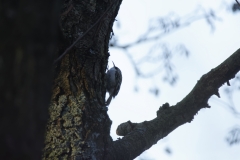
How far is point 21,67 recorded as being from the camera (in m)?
0.96

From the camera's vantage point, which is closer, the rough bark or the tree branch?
the rough bark

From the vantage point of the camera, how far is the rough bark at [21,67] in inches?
37.6

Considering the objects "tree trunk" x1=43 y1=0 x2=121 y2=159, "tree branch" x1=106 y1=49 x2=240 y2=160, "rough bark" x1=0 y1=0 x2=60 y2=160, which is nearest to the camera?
"rough bark" x1=0 y1=0 x2=60 y2=160

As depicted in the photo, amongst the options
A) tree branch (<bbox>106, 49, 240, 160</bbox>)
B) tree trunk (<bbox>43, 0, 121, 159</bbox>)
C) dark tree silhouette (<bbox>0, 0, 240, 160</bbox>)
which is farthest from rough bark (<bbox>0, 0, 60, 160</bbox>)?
tree branch (<bbox>106, 49, 240, 160</bbox>)

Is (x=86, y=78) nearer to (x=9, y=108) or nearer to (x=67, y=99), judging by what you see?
(x=67, y=99)

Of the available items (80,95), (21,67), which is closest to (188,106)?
(80,95)

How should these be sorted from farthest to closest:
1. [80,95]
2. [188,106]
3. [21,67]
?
[188,106], [80,95], [21,67]

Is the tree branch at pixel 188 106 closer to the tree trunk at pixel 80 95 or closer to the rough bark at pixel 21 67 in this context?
the tree trunk at pixel 80 95

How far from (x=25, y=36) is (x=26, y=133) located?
20 cm

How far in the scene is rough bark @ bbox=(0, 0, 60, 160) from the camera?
955 mm

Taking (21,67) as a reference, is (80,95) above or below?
above

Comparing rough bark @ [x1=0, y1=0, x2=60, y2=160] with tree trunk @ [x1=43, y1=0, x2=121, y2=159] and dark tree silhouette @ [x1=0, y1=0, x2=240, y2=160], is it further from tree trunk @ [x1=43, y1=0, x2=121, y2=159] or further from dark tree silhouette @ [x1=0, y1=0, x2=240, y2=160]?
tree trunk @ [x1=43, y1=0, x2=121, y2=159]

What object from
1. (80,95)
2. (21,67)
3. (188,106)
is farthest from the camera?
(188,106)

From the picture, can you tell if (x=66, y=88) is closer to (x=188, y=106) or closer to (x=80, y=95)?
(x=80, y=95)
